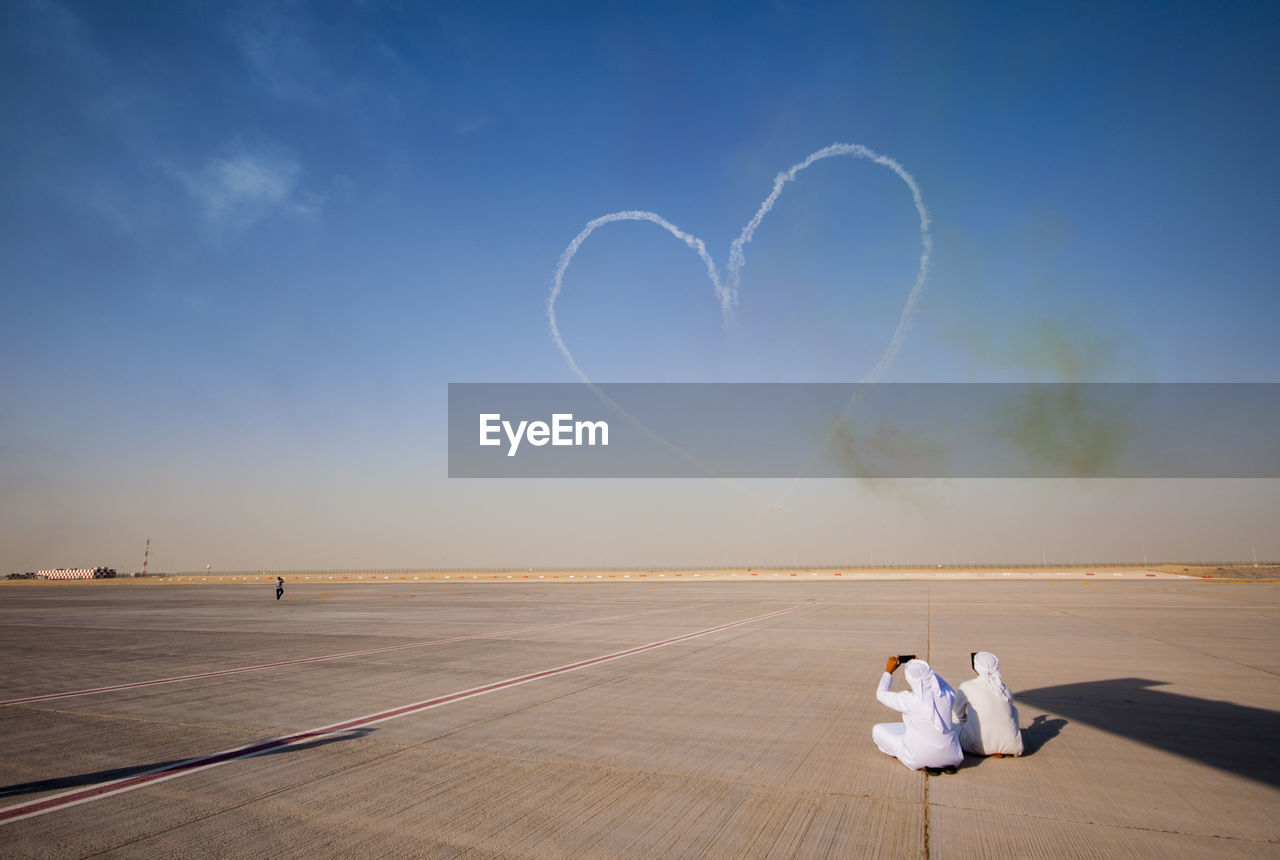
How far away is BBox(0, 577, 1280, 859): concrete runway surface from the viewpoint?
5.37 metres

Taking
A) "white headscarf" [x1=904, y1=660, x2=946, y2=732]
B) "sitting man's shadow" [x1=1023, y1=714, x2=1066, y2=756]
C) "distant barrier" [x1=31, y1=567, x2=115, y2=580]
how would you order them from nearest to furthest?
"white headscarf" [x1=904, y1=660, x2=946, y2=732]
"sitting man's shadow" [x1=1023, y1=714, x2=1066, y2=756]
"distant barrier" [x1=31, y1=567, x2=115, y2=580]

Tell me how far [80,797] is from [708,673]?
9.76 m

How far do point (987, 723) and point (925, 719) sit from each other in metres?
1.23

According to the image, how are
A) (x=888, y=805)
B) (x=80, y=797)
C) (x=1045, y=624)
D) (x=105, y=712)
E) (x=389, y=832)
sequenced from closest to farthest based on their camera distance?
(x=389, y=832) → (x=888, y=805) → (x=80, y=797) → (x=105, y=712) → (x=1045, y=624)

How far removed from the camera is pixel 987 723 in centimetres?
730

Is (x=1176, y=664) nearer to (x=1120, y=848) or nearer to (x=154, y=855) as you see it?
(x=1120, y=848)

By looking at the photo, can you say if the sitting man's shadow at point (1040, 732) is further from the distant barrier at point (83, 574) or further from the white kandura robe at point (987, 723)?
the distant barrier at point (83, 574)

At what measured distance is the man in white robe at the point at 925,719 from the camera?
21.7 feet

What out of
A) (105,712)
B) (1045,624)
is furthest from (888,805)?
(1045,624)

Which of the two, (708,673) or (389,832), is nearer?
(389,832)

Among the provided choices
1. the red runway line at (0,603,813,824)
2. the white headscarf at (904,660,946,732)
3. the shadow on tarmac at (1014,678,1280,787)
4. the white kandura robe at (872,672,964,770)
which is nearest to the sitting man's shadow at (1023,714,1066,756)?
the shadow on tarmac at (1014,678,1280,787)

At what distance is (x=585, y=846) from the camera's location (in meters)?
5.15

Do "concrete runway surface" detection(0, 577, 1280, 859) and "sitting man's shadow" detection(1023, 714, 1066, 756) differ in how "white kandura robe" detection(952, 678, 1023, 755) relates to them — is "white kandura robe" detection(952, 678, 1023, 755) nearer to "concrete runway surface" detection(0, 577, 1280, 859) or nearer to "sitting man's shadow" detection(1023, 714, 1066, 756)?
"concrete runway surface" detection(0, 577, 1280, 859)

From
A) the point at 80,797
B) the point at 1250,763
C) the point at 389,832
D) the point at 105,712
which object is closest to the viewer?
the point at 389,832
